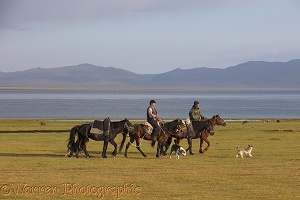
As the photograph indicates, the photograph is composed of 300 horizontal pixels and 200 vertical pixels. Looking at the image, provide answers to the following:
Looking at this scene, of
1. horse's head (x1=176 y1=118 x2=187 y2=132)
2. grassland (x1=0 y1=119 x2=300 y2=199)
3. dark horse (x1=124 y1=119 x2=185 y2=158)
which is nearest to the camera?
grassland (x1=0 y1=119 x2=300 y2=199)

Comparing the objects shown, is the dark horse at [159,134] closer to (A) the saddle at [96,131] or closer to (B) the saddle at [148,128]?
(B) the saddle at [148,128]

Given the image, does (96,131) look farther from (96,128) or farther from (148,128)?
(148,128)

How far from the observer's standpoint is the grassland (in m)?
16.7

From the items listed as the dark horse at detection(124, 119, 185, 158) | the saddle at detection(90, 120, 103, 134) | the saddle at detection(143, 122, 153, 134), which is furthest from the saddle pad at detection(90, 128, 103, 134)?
the saddle at detection(143, 122, 153, 134)

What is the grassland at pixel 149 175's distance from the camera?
16.7 metres

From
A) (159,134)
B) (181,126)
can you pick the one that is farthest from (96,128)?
(181,126)

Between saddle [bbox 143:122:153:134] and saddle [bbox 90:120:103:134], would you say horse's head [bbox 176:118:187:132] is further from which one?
saddle [bbox 90:120:103:134]

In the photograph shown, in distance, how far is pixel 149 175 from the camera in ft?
66.6

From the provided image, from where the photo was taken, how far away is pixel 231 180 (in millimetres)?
19141

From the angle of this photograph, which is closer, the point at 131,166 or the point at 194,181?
the point at 194,181

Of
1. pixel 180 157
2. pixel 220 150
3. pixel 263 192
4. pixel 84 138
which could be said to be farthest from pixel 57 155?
pixel 263 192

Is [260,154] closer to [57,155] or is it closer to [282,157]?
[282,157]

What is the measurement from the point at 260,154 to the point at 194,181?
31.2ft

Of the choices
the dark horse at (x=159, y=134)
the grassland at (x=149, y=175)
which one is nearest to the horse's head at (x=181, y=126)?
the dark horse at (x=159, y=134)
